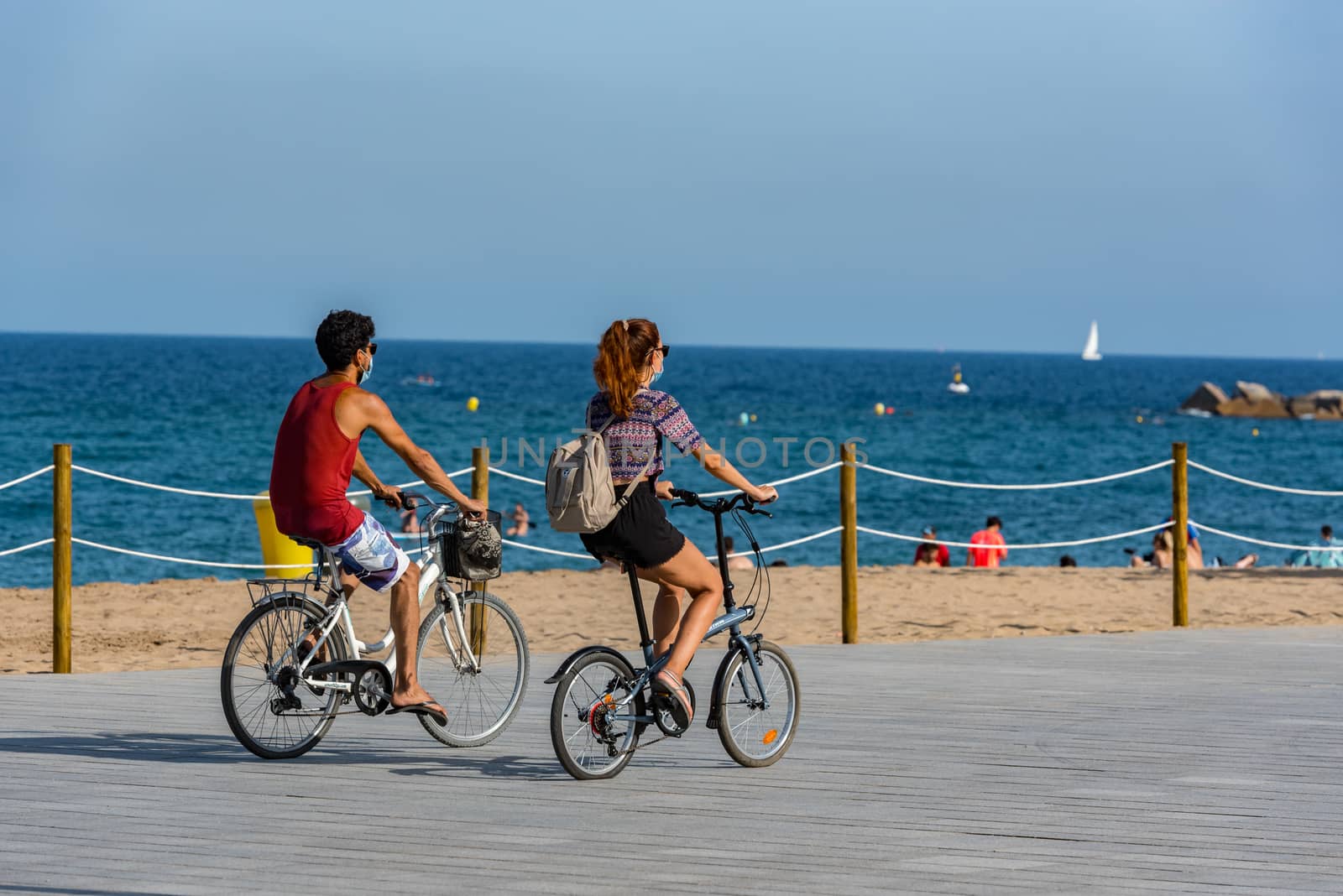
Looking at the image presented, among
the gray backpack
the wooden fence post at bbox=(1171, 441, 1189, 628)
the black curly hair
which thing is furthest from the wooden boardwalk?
the wooden fence post at bbox=(1171, 441, 1189, 628)

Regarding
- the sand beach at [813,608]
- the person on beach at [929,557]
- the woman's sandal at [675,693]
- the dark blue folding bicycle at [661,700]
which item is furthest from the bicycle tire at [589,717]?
the person on beach at [929,557]

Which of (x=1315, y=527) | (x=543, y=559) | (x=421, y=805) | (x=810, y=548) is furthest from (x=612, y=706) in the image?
(x=1315, y=527)

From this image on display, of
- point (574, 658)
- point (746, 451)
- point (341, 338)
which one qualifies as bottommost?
point (574, 658)

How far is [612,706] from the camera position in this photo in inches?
254

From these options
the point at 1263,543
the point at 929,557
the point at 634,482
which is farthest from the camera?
the point at 929,557

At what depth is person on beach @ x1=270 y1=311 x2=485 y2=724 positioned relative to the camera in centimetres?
650

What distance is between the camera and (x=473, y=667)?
712 centimetres

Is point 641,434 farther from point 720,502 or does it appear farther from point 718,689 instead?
point 718,689

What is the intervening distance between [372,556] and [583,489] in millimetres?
940

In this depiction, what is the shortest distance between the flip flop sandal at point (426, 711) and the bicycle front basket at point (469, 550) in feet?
1.68

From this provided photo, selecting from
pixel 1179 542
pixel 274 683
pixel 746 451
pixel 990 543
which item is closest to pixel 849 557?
pixel 1179 542

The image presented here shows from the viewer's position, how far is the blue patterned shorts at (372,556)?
Result: 21.5ft

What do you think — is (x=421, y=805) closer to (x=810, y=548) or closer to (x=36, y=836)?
(x=36, y=836)

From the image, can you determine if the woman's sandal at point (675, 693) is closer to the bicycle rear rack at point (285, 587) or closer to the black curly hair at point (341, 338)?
the bicycle rear rack at point (285, 587)
